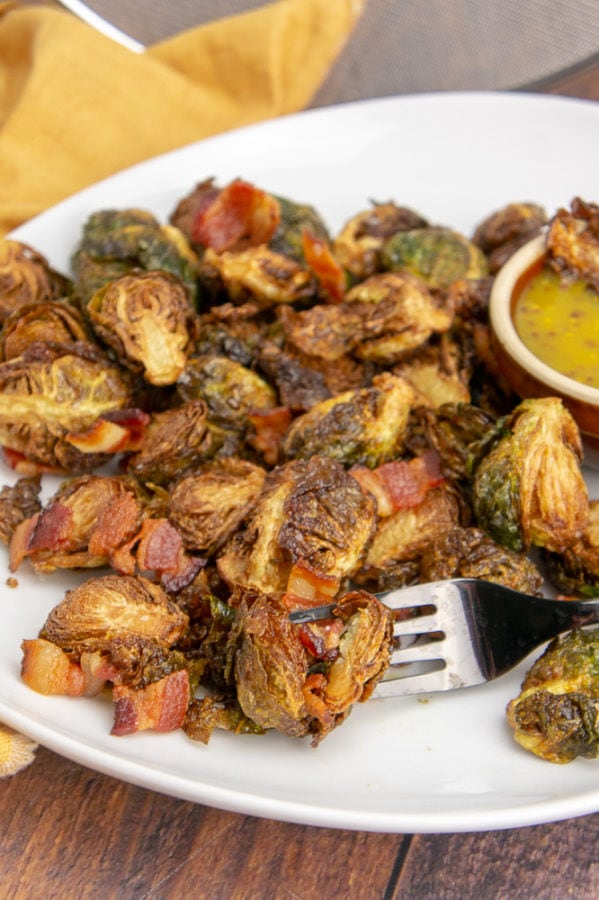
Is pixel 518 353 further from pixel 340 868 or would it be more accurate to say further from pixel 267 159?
pixel 267 159

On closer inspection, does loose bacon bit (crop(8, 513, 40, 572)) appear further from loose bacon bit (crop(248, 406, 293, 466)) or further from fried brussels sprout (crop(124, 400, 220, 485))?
loose bacon bit (crop(248, 406, 293, 466))

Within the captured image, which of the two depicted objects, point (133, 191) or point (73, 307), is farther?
point (133, 191)

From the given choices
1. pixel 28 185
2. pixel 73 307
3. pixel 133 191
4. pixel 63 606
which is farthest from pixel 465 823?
pixel 28 185

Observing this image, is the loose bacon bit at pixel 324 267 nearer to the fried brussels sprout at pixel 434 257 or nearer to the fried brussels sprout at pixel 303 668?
the fried brussels sprout at pixel 434 257

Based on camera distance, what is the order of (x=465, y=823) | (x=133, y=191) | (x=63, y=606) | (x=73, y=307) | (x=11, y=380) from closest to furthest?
(x=465, y=823) → (x=63, y=606) → (x=11, y=380) → (x=73, y=307) → (x=133, y=191)

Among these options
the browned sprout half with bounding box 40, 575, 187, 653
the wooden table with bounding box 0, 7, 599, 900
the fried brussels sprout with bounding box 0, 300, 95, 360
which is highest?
the fried brussels sprout with bounding box 0, 300, 95, 360

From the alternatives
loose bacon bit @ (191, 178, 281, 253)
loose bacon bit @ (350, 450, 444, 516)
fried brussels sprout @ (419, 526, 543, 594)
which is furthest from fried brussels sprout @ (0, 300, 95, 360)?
fried brussels sprout @ (419, 526, 543, 594)

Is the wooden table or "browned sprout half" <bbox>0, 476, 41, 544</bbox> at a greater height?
"browned sprout half" <bbox>0, 476, 41, 544</bbox>
